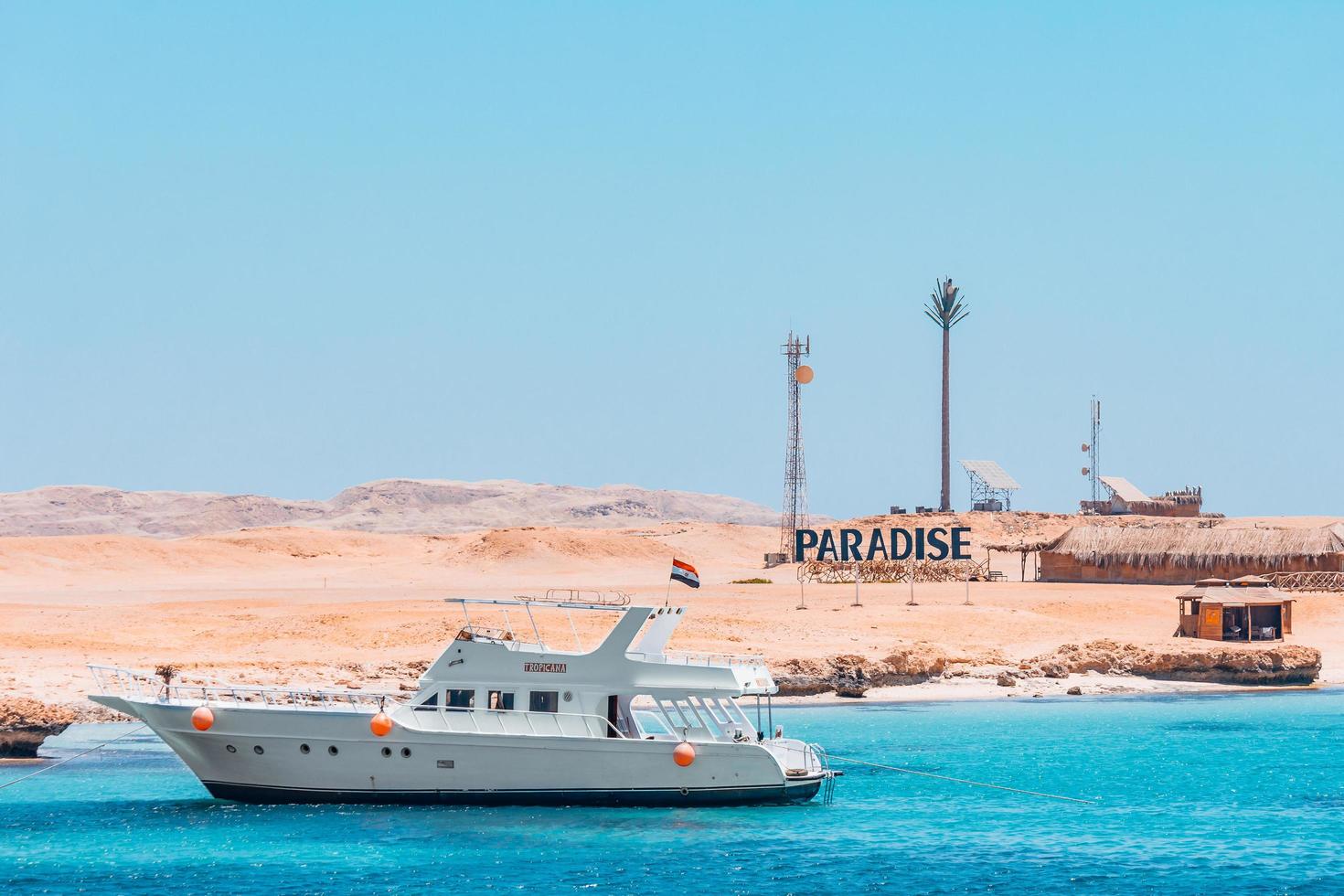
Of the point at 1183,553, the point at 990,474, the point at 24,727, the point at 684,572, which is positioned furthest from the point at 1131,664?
the point at 990,474

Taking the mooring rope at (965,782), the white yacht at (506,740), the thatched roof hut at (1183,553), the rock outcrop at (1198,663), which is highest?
the thatched roof hut at (1183,553)

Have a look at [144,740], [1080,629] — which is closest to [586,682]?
→ [144,740]

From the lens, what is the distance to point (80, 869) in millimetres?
28250

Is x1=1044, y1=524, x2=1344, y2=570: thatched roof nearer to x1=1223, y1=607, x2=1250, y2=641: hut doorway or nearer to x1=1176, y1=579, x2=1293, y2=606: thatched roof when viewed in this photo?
x1=1176, y1=579, x2=1293, y2=606: thatched roof

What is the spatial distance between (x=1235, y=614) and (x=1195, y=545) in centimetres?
2122

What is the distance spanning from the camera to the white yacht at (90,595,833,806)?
109 ft

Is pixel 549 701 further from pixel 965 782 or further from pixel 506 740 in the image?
pixel 965 782

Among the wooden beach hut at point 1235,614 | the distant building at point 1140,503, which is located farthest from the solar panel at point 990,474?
the wooden beach hut at point 1235,614

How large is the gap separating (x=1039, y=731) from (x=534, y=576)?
2227 inches

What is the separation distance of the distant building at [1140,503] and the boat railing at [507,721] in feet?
340

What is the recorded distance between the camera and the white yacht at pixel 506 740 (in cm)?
3309

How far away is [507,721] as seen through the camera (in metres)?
33.3

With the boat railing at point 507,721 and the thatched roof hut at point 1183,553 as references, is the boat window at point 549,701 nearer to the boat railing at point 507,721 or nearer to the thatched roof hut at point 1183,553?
the boat railing at point 507,721

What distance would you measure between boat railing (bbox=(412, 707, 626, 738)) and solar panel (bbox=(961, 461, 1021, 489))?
96.5m
